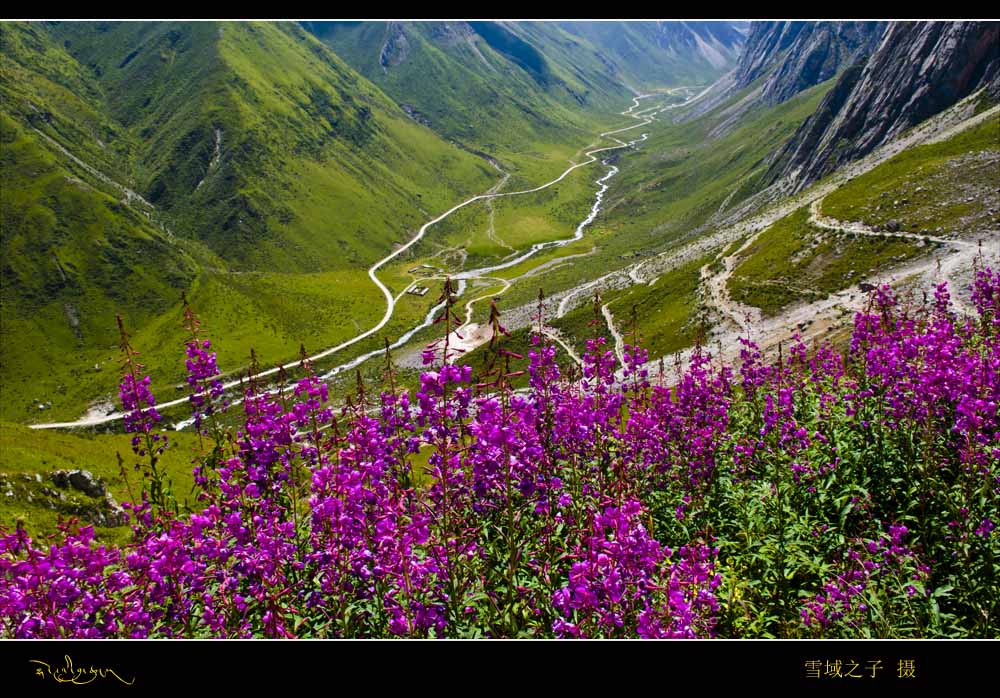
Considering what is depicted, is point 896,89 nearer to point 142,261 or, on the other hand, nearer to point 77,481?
point 77,481

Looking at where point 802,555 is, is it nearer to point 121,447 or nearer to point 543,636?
point 543,636

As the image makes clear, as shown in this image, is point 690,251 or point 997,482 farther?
point 690,251

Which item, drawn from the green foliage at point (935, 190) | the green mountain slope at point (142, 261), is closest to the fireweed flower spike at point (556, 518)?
the green foliage at point (935, 190)

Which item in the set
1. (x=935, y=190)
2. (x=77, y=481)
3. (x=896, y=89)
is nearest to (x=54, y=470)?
(x=77, y=481)

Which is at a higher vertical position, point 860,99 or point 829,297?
point 860,99

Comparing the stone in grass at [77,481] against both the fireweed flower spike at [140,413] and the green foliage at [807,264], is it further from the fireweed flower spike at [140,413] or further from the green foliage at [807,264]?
the green foliage at [807,264]

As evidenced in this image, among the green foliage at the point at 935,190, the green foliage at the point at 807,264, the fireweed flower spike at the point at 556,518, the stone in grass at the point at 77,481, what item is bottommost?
the fireweed flower spike at the point at 556,518

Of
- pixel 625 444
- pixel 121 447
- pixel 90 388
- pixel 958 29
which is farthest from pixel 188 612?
pixel 958 29

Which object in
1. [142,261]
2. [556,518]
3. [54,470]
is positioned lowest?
[556,518]

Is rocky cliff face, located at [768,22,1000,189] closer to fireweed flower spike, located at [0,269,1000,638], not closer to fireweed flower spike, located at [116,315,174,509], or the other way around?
fireweed flower spike, located at [0,269,1000,638]
